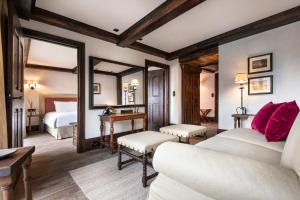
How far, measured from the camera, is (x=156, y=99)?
17.2ft

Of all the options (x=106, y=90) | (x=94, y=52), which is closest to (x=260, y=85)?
(x=106, y=90)

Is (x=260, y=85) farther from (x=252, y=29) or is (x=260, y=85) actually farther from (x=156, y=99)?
(x=156, y=99)

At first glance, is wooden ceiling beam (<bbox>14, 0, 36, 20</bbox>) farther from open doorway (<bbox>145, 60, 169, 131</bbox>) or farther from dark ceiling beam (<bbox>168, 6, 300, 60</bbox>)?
dark ceiling beam (<bbox>168, 6, 300, 60</bbox>)

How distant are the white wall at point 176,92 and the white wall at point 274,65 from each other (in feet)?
4.47

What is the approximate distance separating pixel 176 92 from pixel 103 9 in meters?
3.13

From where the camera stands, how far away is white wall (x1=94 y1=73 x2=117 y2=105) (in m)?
3.37

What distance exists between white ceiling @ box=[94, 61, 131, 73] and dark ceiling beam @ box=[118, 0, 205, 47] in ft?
2.10

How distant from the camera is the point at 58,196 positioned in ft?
5.21

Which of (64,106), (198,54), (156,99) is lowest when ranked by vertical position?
(64,106)

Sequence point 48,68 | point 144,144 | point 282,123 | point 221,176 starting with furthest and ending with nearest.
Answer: point 48,68, point 144,144, point 282,123, point 221,176

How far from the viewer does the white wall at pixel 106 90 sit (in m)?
3.37

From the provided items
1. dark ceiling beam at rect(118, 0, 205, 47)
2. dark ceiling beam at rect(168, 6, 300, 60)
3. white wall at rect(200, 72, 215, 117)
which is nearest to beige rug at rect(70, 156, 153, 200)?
dark ceiling beam at rect(118, 0, 205, 47)

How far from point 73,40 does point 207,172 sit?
10.5 feet

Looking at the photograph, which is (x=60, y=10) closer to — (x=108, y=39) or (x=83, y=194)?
(x=108, y=39)
